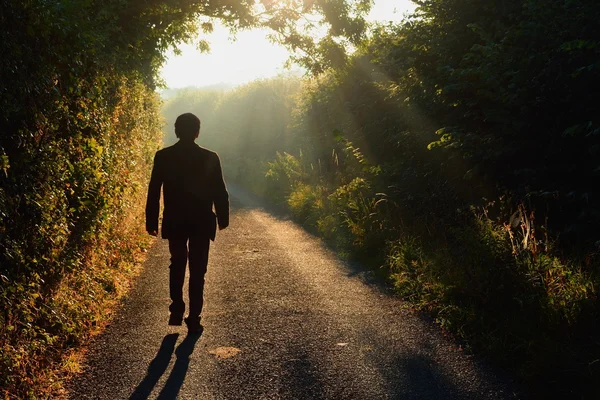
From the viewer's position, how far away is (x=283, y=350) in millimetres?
5211

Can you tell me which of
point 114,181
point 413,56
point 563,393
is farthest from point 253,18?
point 563,393

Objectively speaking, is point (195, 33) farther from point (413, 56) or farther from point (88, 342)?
point (88, 342)

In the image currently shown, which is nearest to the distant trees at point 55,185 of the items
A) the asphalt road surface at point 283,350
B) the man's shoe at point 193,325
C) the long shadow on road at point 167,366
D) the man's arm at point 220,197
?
the asphalt road surface at point 283,350

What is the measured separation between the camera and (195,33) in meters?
17.1

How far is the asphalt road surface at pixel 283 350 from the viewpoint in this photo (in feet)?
14.3

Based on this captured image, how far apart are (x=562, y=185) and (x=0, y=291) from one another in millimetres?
6447

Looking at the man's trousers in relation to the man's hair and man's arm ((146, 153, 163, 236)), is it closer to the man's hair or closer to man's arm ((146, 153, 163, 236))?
man's arm ((146, 153, 163, 236))

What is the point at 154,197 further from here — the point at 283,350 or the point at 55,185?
the point at 283,350

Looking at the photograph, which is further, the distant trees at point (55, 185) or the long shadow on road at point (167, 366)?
the long shadow on road at point (167, 366)

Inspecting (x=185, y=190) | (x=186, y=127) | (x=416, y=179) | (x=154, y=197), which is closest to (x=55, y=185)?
(x=154, y=197)

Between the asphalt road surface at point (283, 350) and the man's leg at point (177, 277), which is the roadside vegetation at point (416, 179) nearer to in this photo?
the asphalt road surface at point (283, 350)

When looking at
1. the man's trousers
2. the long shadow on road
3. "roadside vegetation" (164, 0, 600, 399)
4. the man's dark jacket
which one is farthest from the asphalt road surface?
the man's dark jacket

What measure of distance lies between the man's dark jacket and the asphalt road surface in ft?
3.84

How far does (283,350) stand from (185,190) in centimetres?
202
